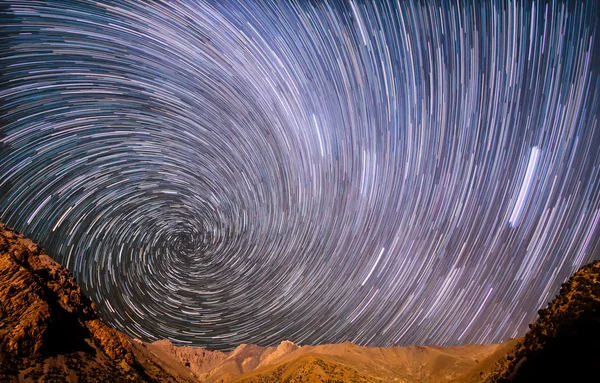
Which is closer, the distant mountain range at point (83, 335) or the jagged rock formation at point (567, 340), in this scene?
the jagged rock formation at point (567, 340)

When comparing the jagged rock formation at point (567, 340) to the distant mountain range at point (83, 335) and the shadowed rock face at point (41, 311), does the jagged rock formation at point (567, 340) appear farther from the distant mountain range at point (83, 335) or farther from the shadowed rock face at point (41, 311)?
the shadowed rock face at point (41, 311)

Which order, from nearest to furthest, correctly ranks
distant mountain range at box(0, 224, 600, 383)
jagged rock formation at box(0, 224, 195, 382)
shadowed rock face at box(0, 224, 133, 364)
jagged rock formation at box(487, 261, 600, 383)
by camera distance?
jagged rock formation at box(487, 261, 600, 383) < distant mountain range at box(0, 224, 600, 383) < jagged rock formation at box(0, 224, 195, 382) < shadowed rock face at box(0, 224, 133, 364)

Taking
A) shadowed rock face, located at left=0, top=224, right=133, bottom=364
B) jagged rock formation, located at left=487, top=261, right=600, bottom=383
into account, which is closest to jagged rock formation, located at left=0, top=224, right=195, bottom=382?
shadowed rock face, located at left=0, top=224, right=133, bottom=364

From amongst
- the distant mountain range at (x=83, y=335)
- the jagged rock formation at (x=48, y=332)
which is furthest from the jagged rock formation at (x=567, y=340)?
the jagged rock formation at (x=48, y=332)

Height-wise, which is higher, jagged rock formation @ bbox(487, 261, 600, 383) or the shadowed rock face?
jagged rock formation @ bbox(487, 261, 600, 383)

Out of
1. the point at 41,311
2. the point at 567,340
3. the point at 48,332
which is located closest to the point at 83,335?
the point at 48,332

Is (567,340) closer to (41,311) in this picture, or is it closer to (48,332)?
(48,332)

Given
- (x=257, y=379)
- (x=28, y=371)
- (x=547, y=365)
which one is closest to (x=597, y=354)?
(x=547, y=365)

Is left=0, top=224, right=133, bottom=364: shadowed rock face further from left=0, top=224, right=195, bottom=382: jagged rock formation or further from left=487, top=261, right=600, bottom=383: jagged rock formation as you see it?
left=487, top=261, right=600, bottom=383: jagged rock formation
